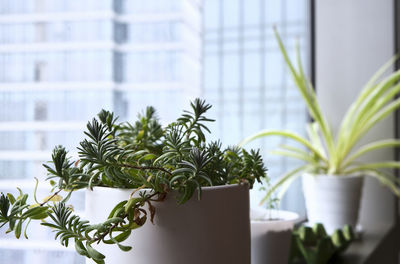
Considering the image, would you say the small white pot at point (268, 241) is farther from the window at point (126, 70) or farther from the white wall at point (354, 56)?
the white wall at point (354, 56)

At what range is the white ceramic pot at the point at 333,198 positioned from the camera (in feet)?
4.49

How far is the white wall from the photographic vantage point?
186cm

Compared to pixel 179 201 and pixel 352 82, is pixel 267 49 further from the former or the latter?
pixel 179 201

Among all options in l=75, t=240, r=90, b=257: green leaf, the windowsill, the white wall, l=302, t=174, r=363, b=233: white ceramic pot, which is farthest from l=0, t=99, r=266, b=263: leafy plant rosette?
the white wall

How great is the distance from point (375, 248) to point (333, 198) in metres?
0.17

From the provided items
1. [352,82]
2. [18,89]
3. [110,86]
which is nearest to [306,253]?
[110,86]

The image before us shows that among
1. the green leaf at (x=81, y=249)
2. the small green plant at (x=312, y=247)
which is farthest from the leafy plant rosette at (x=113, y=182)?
the small green plant at (x=312, y=247)

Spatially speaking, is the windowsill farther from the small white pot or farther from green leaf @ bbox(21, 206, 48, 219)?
green leaf @ bbox(21, 206, 48, 219)

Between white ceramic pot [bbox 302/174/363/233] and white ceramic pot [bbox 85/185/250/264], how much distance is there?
0.97 meters

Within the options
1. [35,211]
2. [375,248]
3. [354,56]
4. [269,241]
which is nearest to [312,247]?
[269,241]

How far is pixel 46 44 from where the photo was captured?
0.79 m

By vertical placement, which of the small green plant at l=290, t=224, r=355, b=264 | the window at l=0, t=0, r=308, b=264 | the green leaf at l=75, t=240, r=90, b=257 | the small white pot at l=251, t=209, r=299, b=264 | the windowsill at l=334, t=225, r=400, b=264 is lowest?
the windowsill at l=334, t=225, r=400, b=264

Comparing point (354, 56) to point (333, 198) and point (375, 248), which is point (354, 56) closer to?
point (333, 198)

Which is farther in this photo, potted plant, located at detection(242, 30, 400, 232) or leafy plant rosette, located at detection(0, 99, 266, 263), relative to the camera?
potted plant, located at detection(242, 30, 400, 232)
